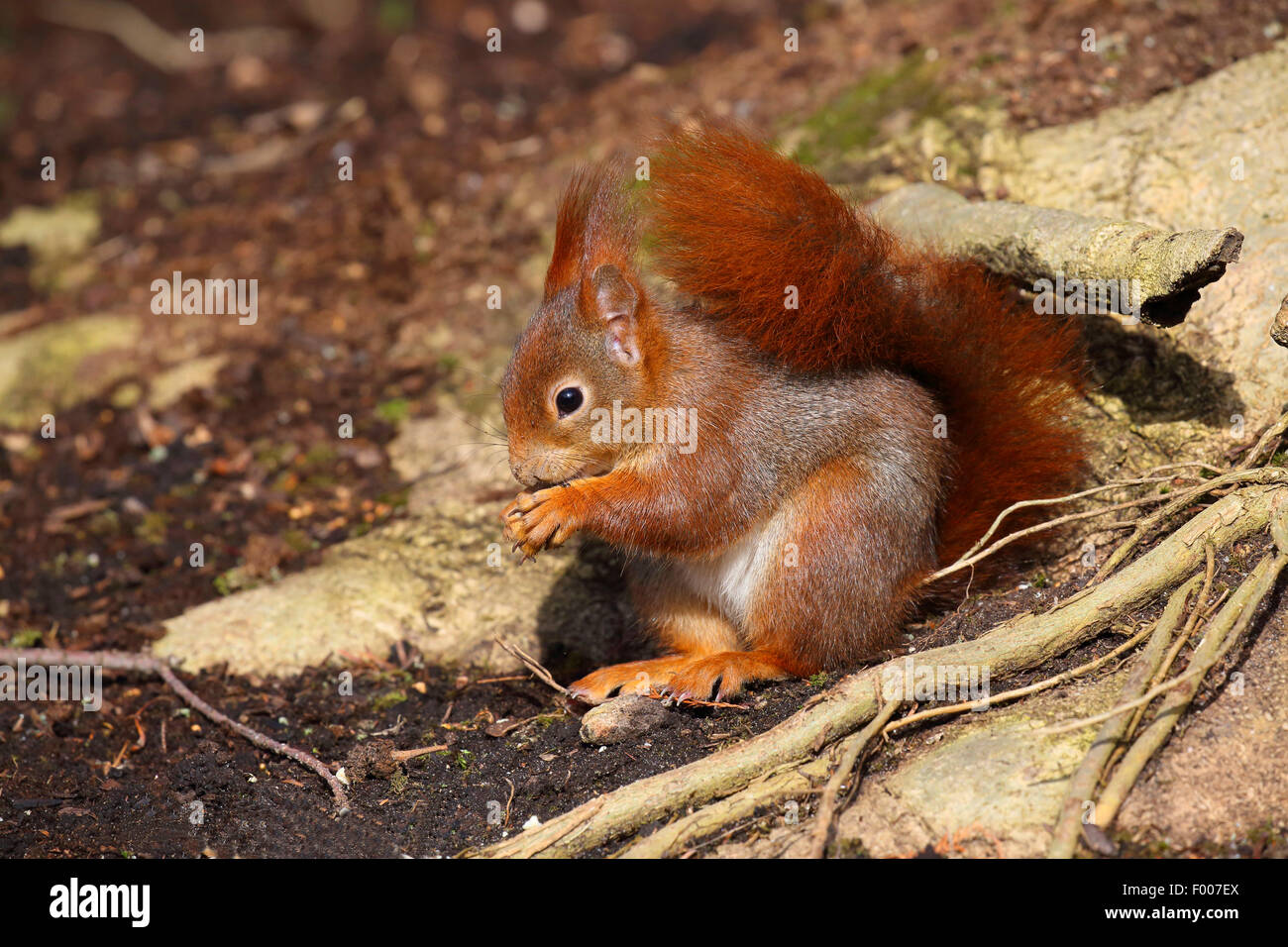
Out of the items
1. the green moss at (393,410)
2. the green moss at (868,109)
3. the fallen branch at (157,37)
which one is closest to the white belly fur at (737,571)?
the green moss at (393,410)

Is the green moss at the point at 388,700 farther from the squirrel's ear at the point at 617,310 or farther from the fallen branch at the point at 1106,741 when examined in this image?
the fallen branch at the point at 1106,741

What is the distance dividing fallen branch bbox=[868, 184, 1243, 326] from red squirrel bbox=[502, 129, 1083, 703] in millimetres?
183

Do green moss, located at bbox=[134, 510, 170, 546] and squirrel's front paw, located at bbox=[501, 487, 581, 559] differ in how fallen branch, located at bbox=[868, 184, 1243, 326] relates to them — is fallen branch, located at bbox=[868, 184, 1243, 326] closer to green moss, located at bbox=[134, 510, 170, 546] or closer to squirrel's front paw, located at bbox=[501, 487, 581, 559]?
squirrel's front paw, located at bbox=[501, 487, 581, 559]

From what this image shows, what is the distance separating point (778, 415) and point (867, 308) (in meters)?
0.35

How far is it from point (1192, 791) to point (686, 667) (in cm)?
122

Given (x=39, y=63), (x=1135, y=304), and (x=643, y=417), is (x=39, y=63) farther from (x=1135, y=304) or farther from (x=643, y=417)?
(x=1135, y=304)

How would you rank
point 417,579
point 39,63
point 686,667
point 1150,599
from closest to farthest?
point 1150,599 → point 686,667 → point 417,579 → point 39,63

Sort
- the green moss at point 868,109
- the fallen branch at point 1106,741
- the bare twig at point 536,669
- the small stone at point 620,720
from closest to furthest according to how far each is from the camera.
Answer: the fallen branch at point 1106,741, the small stone at point 620,720, the bare twig at point 536,669, the green moss at point 868,109

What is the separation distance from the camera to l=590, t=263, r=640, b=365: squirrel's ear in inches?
110

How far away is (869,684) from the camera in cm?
254

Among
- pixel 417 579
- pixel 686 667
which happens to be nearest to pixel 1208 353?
pixel 686 667

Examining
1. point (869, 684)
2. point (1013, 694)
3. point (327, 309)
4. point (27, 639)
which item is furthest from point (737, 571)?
point (327, 309)

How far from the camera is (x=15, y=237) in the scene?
18.4ft

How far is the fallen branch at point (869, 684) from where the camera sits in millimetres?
2328
